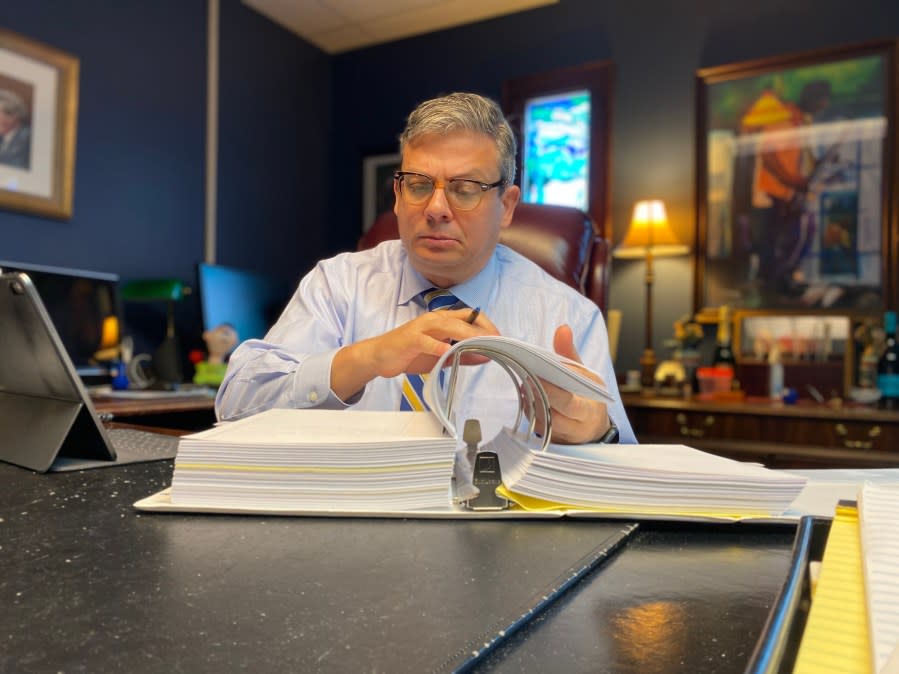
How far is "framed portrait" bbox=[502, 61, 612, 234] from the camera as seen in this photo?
3223 millimetres

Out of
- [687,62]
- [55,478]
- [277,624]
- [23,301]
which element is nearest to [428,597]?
[277,624]

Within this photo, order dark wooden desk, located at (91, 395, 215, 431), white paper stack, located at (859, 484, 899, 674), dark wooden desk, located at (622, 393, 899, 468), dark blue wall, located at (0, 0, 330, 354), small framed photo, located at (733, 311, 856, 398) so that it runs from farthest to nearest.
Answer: dark blue wall, located at (0, 0, 330, 354) → small framed photo, located at (733, 311, 856, 398) → dark wooden desk, located at (622, 393, 899, 468) → dark wooden desk, located at (91, 395, 215, 431) → white paper stack, located at (859, 484, 899, 674)

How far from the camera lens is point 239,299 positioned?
2.94m

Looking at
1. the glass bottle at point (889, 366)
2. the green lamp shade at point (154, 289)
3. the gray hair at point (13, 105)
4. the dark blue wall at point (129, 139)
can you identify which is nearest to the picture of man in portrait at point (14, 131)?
the gray hair at point (13, 105)

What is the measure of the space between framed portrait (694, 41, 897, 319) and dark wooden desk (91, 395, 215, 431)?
2.07 meters

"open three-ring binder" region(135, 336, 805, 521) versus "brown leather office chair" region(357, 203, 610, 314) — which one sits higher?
"brown leather office chair" region(357, 203, 610, 314)

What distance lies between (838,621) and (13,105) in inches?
115

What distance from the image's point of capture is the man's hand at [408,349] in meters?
0.85

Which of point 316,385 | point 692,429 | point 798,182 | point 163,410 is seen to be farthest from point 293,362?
point 798,182

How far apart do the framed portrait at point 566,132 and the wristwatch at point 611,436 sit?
2.27 meters

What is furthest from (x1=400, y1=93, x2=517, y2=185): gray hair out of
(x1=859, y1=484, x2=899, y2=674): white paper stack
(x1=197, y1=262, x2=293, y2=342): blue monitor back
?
(x1=197, y1=262, x2=293, y2=342): blue monitor back

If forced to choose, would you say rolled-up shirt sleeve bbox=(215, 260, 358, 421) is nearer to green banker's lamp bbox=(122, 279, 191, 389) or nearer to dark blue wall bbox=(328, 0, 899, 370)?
green banker's lamp bbox=(122, 279, 191, 389)

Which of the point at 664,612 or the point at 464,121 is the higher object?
the point at 464,121

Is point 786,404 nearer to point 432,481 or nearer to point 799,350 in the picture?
point 799,350
